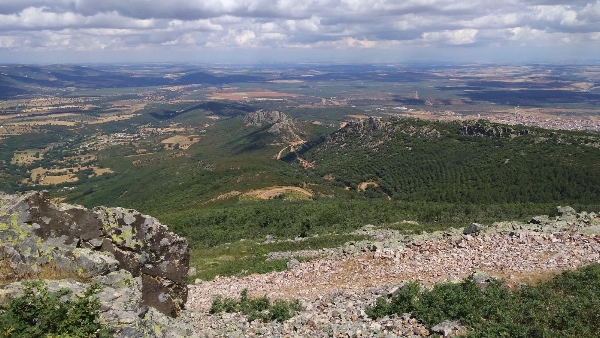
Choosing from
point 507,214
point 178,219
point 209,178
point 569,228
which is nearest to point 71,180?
point 209,178

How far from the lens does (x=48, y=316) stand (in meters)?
8.05

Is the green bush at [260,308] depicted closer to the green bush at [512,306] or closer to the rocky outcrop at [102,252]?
the rocky outcrop at [102,252]

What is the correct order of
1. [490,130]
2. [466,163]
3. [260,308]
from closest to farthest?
[260,308] → [466,163] → [490,130]

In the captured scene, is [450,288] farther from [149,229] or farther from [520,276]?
[149,229]

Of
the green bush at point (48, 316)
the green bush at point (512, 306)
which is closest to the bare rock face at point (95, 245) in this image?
the green bush at point (48, 316)

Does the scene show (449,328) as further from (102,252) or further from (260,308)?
(102,252)

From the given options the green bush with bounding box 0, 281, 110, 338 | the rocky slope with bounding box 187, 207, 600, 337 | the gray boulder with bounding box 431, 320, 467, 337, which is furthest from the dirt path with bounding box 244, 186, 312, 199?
the green bush with bounding box 0, 281, 110, 338

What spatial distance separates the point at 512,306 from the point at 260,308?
8923 millimetres

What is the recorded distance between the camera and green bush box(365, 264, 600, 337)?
410 inches

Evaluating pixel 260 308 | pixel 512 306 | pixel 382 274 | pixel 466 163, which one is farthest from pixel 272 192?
pixel 512 306

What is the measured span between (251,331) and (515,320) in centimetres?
844

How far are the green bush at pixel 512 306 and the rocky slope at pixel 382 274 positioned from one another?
62 centimetres

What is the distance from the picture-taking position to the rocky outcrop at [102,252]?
1099 cm

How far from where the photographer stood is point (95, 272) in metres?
11.5
